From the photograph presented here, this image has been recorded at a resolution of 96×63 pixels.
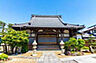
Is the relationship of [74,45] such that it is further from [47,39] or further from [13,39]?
[13,39]

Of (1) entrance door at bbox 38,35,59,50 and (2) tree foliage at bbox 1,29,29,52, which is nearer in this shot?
(2) tree foliage at bbox 1,29,29,52

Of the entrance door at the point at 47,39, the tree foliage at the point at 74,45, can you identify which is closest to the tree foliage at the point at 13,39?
the entrance door at the point at 47,39

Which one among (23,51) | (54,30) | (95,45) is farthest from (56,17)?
(23,51)

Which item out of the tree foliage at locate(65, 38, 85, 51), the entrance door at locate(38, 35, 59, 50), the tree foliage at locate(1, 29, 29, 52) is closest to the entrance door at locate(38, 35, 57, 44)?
the entrance door at locate(38, 35, 59, 50)

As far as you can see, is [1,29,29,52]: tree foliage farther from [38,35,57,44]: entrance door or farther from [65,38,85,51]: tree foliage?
[65,38,85,51]: tree foliage

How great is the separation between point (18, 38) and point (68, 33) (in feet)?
25.7

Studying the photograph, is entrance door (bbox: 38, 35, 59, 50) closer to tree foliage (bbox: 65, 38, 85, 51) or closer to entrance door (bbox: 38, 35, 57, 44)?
entrance door (bbox: 38, 35, 57, 44)

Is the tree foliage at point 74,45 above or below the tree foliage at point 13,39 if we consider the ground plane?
below

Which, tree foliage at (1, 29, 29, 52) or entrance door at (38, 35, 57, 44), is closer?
tree foliage at (1, 29, 29, 52)

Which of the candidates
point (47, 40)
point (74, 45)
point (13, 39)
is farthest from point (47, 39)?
point (13, 39)

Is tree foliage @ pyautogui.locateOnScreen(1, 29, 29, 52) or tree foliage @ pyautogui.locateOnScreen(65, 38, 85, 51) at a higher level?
tree foliage @ pyautogui.locateOnScreen(1, 29, 29, 52)

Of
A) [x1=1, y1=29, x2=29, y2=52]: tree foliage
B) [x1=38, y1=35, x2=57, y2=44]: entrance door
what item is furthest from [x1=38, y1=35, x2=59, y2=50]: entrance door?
[x1=1, y1=29, x2=29, y2=52]: tree foliage

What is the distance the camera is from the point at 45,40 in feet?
39.4

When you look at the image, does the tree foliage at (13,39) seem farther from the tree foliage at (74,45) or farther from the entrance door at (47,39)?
the tree foliage at (74,45)
